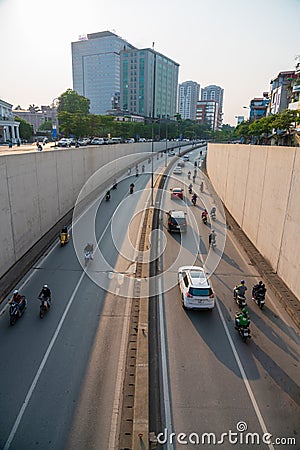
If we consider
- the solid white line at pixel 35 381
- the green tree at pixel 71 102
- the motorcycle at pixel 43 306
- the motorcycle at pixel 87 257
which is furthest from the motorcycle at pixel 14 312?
the green tree at pixel 71 102

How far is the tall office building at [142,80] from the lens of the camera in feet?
418

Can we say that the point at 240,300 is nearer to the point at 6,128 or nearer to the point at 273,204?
the point at 273,204

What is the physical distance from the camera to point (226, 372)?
30.7ft

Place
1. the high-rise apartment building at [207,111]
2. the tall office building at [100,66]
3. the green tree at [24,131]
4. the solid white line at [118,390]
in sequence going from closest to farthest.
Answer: the solid white line at [118,390] → the green tree at [24,131] → the tall office building at [100,66] → the high-rise apartment building at [207,111]

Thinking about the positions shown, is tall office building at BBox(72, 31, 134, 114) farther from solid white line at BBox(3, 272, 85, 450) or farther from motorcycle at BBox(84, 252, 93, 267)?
solid white line at BBox(3, 272, 85, 450)

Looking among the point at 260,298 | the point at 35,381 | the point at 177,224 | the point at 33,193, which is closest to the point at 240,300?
the point at 260,298

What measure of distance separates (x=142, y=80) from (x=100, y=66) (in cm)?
2596

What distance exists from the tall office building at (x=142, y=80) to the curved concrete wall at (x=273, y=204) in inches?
4294

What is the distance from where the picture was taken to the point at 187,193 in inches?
1422

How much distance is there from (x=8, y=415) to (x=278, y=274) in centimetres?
1243

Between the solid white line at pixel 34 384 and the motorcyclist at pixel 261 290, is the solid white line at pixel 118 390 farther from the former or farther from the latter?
the motorcyclist at pixel 261 290

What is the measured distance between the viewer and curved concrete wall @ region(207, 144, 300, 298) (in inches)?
516

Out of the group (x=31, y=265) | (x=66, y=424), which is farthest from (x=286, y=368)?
(x=31, y=265)

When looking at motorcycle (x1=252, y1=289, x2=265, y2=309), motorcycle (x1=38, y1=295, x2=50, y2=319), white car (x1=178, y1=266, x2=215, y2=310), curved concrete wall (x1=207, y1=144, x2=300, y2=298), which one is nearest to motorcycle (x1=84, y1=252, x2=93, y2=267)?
motorcycle (x1=38, y1=295, x2=50, y2=319)
